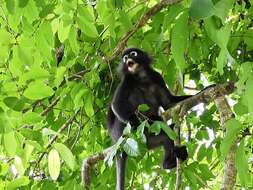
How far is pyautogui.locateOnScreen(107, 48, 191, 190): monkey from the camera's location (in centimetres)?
344

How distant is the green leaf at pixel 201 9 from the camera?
123 centimetres

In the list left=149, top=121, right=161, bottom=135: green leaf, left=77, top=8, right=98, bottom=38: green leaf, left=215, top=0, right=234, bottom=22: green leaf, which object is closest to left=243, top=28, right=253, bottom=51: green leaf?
left=149, top=121, right=161, bottom=135: green leaf

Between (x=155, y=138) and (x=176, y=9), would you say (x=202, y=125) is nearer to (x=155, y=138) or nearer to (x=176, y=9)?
(x=155, y=138)

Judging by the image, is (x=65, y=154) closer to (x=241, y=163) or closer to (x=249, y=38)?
(x=241, y=163)

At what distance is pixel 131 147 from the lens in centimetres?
191

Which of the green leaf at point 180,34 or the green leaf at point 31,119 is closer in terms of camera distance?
the green leaf at point 180,34

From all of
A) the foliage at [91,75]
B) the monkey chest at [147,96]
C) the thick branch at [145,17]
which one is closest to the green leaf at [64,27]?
the foliage at [91,75]

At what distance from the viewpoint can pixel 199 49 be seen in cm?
308

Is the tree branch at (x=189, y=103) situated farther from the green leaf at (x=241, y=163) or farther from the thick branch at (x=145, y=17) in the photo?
the green leaf at (x=241, y=163)

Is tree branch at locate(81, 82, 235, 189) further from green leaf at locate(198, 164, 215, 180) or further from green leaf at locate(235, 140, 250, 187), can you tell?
green leaf at locate(235, 140, 250, 187)

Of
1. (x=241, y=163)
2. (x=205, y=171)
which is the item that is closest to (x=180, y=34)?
(x=241, y=163)

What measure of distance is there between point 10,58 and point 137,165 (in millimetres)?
1671

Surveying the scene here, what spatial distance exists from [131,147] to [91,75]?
83 cm

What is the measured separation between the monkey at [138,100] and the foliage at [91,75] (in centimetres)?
10
